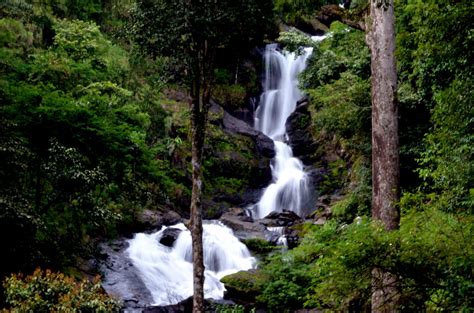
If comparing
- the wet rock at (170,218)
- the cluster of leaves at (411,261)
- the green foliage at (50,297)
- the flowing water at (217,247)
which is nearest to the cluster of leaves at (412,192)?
the cluster of leaves at (411,261)

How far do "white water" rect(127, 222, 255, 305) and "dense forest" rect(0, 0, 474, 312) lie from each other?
1.02 meters

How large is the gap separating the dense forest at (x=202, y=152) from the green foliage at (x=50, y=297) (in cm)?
Answer: 3

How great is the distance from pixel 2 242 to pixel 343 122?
10.7m

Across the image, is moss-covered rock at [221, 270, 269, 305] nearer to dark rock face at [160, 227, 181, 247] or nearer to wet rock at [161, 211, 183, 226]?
dark rock face at [160, 227, 181, 247]

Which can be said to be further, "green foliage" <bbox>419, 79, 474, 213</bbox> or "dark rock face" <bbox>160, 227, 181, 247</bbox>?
"dark rock face" <bbox>160, 227, 181, 247</bbox>

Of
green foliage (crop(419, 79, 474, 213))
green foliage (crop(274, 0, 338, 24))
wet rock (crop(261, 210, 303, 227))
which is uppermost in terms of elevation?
green foliage (crop(274, 0, 338, 24))

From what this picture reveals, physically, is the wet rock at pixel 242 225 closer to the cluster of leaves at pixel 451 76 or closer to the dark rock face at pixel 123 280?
the dark rock face at pixel 123 280

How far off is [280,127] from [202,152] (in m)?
18.9

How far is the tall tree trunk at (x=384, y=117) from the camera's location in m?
8.20

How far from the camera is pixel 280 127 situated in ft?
103

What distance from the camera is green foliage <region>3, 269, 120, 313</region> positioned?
24.9 ft

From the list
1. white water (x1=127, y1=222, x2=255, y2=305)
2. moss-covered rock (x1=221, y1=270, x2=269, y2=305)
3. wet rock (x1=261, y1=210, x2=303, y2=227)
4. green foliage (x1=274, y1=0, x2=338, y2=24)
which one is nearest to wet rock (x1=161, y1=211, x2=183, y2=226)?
white water (x1=127, y1=222, x2=255, y2=305)

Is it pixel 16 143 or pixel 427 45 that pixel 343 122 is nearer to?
pixel 427 45

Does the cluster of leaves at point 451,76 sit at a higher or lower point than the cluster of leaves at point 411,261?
higher
